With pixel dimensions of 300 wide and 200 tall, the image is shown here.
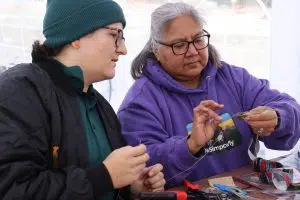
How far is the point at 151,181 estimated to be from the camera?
4.23ft

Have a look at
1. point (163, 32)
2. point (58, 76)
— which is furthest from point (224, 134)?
point (58, 76)

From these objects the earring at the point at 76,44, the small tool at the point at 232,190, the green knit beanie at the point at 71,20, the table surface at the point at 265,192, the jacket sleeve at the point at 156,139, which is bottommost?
the table surface at the point at 265,192

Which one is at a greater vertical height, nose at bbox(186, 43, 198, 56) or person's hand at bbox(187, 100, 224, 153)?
nose at bbox(186, 43, 198, 56)

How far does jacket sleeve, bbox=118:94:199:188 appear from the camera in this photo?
1.40m

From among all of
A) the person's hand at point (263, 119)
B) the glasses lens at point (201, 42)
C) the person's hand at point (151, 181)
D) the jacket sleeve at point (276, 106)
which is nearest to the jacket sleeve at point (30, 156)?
the person's hand at point (151, 181)

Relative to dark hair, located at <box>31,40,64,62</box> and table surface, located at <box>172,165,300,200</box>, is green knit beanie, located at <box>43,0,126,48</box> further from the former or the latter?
table surface, located at <box>172,165,300,200</box>

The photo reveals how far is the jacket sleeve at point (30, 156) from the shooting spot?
93 centimetres

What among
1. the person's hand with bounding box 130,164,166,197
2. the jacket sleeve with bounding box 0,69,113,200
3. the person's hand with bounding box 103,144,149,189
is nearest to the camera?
the jacket sleeve with bounding box 0,69,113,200

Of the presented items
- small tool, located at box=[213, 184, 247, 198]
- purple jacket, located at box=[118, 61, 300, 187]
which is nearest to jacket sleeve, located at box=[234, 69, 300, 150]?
purple jacket, located at box=[118, 61, 300, 187]

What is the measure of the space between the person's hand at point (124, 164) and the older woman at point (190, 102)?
0.32 meters

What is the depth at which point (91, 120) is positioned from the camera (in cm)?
128

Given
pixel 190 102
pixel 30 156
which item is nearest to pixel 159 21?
pixel 190 102

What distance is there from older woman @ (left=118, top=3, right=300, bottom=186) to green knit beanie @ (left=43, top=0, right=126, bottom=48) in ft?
1.57

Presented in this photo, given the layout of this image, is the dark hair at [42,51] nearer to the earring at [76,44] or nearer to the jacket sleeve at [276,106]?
the earring at [76,44]
